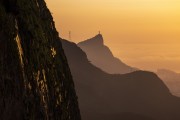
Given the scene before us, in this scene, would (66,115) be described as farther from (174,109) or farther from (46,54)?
(174,109)

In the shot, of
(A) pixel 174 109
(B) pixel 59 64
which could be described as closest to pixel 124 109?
(A) pixel 174 109

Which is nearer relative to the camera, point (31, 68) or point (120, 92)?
point (31, 68)

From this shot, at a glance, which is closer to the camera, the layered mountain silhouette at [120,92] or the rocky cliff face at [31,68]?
the rocky cliff face at [31,68]

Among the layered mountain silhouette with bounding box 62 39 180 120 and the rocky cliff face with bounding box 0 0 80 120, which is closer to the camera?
the rocky cliff face with bounding box 0 0 80 120

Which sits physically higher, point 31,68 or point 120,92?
point 120,92
